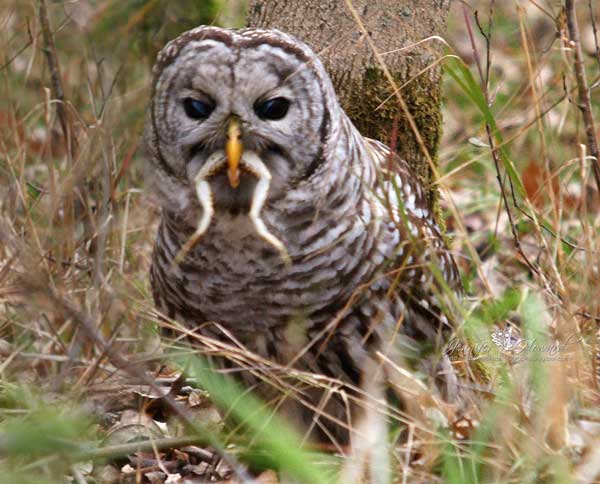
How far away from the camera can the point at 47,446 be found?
5.18 ft

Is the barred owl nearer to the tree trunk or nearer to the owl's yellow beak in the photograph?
the owl's yellow beak

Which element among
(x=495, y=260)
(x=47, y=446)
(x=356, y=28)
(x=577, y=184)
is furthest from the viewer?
(x=577, y=184)

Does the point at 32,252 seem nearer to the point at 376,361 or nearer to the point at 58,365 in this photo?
the point at 58,365

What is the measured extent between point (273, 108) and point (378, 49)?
112 cm

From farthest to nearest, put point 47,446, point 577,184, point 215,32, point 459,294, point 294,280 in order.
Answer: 1. point 577,184
2. point 459,294
3. point 294,280
4. point 215,32
5. point 47,446

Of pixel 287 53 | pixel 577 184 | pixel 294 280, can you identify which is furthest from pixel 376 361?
pixel 577 184

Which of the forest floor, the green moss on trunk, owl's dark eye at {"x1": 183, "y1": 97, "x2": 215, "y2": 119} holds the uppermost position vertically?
owl's dark eye at {"x1": 183, "y1": 97, "x2": 215, "y2": 119}

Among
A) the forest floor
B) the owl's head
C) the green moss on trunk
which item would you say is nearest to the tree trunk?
the green moss on trunk

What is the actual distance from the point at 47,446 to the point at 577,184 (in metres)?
4.64

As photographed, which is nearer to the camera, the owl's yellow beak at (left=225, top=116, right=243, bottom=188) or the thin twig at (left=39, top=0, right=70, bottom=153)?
the owl's yellow beak at (left=225, top=116, right=243, bottom=188)

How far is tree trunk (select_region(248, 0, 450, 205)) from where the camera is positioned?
407 cm

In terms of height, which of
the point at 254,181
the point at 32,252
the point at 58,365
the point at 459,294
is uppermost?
the point at 254,181

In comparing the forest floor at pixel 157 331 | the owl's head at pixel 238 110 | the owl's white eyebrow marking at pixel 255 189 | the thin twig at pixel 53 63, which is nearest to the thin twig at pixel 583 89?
the forest floor at pixel 157 331

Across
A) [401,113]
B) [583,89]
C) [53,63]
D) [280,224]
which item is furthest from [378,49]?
[53,63]
